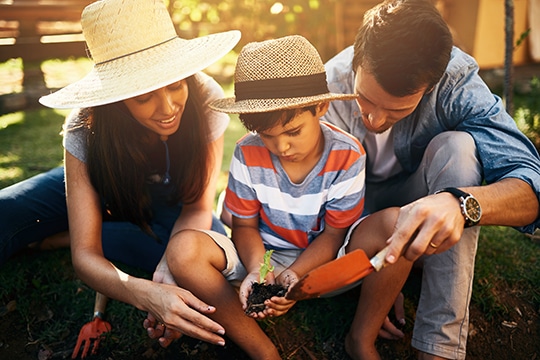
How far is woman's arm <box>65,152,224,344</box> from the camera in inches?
68.7

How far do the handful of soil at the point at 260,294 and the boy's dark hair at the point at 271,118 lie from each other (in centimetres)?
59

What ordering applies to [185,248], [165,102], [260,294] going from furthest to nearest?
[165,102]
[185,248]
[260,294]

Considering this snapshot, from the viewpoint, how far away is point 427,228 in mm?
1476

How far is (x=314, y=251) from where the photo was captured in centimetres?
194

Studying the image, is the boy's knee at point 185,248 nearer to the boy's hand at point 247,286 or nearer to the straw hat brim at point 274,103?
the boy's hand at point 247,286

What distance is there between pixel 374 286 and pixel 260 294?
47 centimetres

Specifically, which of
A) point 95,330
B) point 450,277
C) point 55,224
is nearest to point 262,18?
point 55,224

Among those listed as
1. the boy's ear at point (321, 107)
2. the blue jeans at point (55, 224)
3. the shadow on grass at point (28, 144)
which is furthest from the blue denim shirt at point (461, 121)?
the shadow on grass at point (28, 144)

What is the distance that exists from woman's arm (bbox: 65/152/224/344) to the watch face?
95 cm

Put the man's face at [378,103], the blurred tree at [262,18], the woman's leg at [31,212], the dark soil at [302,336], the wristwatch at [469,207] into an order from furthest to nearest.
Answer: the blurred tree at [262,18] → the woman's leg at [31,212] → the dark soil at [302,336] → the man's face at [378,103] → the wristwatch at [469,207]

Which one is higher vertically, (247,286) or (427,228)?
(427,228)

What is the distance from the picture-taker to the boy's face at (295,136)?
5.98 feet

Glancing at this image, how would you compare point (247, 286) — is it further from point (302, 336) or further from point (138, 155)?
point (138, 155)

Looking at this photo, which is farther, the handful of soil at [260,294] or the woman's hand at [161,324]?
the woman's hand at [161,324]
